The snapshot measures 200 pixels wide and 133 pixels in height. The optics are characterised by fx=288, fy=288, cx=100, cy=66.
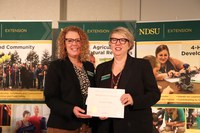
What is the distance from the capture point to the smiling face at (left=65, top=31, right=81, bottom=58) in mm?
2498

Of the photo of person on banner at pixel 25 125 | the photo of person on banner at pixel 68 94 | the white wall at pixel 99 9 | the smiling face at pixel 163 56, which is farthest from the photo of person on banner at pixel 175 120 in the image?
the photo of person on banner at pixel 25 125

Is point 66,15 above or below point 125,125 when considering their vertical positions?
above

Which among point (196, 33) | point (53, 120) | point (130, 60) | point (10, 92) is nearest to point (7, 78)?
point (10, 92)

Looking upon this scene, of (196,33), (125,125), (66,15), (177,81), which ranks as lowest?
(125,125)

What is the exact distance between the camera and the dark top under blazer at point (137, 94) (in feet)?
7.34

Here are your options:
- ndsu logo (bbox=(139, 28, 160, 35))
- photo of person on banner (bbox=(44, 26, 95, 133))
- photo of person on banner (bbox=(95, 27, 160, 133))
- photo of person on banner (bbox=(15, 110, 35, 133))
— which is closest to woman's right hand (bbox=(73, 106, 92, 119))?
photo of person on banner (bbox=(44, 26, 95, 133))

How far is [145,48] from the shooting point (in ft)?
12.8

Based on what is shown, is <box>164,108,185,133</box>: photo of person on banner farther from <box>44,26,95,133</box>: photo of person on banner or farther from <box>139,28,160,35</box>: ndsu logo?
<box>44,26,95,133</box>: photo of person on banner

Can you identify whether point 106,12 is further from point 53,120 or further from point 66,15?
point 53,120

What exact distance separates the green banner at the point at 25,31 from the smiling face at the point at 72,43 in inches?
59.1

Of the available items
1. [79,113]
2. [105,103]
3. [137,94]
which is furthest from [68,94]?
[137,94]

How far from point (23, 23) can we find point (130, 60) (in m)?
2.15

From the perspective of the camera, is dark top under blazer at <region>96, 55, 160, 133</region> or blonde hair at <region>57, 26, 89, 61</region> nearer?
dark top under blazer at <region>96, 55, 160, 133</region>

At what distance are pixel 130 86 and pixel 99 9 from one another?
8.69 ft
